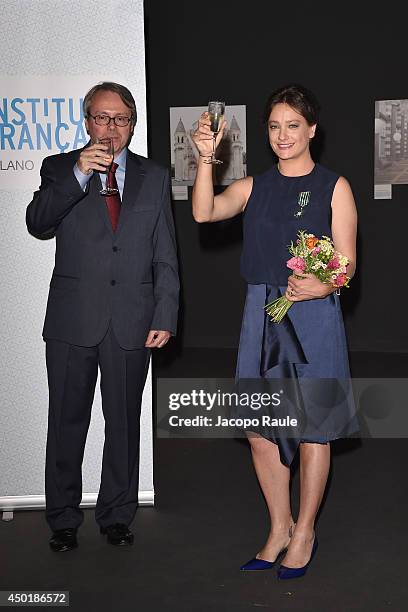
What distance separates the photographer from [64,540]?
3947mm

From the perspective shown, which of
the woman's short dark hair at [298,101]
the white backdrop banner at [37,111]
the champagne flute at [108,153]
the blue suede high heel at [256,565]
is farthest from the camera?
the white backdrop banner at [37,111]

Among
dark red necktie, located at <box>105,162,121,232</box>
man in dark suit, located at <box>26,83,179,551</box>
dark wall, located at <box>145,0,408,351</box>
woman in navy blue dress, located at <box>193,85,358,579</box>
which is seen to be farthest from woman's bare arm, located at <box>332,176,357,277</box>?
dark wall, located at <box>145,0,408,351</box>

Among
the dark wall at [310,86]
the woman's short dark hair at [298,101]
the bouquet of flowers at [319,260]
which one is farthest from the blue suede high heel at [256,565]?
the dark wall at [310,86]

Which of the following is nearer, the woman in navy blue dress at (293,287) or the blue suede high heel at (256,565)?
the woman in navy blue dress at (293,287)

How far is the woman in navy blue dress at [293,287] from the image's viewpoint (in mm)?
3459

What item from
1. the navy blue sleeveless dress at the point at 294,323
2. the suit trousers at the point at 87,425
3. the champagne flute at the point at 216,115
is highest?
the champagne flute at the point at 216,115

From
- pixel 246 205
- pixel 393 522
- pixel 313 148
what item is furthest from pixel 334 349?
pixel 313 148

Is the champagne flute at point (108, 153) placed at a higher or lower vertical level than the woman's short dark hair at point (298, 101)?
lower

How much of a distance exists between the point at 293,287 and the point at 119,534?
141cm

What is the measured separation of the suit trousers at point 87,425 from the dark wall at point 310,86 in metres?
4.58

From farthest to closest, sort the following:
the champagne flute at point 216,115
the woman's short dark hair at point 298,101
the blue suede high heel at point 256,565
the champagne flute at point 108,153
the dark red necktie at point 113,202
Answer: the dark red necktie at point 113,202, the blue suede high heel at point 256,565, the champagne flute at point 108,153, the woman's short dark hair at point 298,101, the champagne flute at point 216,115

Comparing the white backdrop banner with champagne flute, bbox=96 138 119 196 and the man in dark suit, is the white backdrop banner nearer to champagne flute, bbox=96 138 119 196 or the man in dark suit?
the man in dark suit

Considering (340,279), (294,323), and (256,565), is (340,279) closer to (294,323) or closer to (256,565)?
(294,323)

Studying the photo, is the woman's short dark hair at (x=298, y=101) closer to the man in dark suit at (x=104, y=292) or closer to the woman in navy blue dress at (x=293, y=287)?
the woman in navy blue dress at (x=293, y=287)
